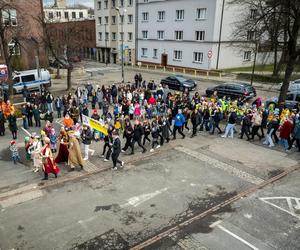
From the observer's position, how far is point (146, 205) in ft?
32.0

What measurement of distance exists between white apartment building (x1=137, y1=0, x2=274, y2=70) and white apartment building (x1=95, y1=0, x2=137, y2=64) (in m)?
2.66

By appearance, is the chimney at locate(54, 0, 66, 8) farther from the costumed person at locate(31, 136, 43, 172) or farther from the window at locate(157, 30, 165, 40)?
the costumed person at locate(31, 136, 43, 172)

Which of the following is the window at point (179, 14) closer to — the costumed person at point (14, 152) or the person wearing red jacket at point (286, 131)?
the person wearing red jacket at point (286, 131)

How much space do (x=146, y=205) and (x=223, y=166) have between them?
178 inches

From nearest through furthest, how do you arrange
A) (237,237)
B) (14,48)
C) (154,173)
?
(237,237), (154,173), (14,48)

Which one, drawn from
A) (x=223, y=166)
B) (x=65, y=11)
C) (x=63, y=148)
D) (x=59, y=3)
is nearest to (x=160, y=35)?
(x=223, y=166)

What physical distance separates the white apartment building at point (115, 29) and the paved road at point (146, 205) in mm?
38416

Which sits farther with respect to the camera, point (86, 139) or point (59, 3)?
point (59, 3)

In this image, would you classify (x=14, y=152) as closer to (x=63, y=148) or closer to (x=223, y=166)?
(x=63, y=148)

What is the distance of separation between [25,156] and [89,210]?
597 centimetres

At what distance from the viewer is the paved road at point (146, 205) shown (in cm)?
812

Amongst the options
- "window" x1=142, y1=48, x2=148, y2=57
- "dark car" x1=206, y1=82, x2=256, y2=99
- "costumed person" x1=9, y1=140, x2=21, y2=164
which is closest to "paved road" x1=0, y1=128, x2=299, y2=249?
"costumed person" x1=9, y1=140, x2=21, y2=164

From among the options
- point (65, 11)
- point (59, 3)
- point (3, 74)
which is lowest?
point (3, 74)

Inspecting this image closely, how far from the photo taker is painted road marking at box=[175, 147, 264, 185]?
1162 cm
